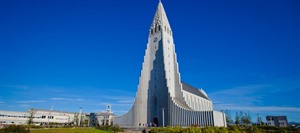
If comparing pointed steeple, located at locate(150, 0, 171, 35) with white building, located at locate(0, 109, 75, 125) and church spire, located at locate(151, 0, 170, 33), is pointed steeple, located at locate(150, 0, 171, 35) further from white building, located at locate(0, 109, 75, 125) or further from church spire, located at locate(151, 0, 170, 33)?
white building, located at locate(0, 109, 75, 125)

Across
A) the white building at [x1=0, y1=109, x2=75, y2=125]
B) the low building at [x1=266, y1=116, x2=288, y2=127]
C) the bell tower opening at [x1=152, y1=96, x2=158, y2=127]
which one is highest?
the bell tower opening at [x1=152, y1=96, x2=158, y2=127]

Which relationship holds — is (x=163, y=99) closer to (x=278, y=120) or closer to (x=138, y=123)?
(x=138, y=123)

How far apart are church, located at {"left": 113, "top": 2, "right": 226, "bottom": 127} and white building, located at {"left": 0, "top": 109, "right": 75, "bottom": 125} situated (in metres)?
41.9

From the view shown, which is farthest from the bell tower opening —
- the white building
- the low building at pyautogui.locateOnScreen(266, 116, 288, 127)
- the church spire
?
the low building at pyautogui.locateOnScreen(266, 116, 288, 127)

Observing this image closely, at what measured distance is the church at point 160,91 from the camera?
42062mm

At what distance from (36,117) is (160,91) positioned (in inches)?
2204

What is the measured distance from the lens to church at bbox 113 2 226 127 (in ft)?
138

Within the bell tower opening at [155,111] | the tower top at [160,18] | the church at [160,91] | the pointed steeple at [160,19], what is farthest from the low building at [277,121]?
the tower top at [160,18]

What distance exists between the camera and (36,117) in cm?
7438

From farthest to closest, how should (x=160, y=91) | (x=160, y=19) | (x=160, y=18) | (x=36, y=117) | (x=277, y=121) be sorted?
1. (x=277, y=121)
2. (x=36, y=117)
3. (x=160, y=18)
4. (x=160, y=19)
5. (x=160, y=91)

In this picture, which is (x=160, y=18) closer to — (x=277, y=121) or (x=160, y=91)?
(x=160, y=91)

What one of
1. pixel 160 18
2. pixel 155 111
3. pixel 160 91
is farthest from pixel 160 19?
pixel 155 111

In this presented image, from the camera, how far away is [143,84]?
5122cm

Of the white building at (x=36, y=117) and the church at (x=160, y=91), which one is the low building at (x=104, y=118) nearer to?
the white building at (x=36, y=117)
